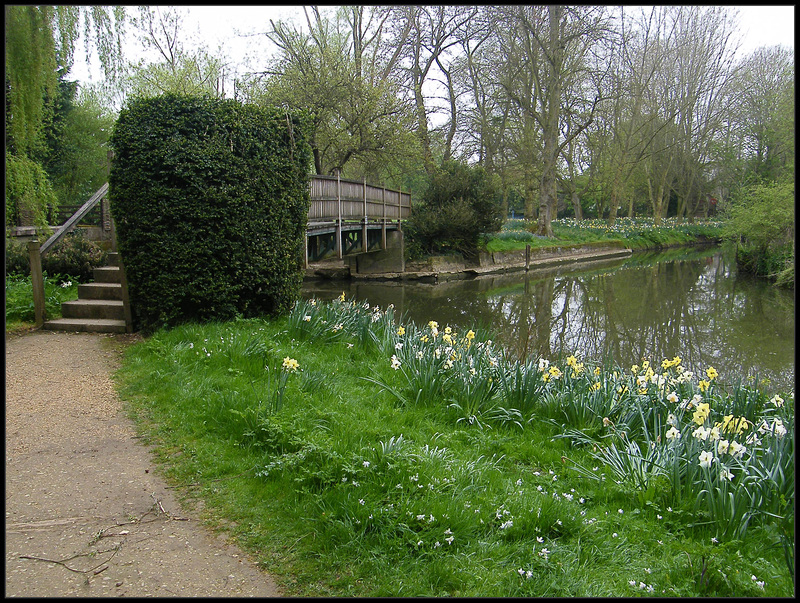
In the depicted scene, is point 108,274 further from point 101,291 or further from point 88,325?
point 88,325

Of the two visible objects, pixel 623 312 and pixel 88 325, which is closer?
pixel 88 325

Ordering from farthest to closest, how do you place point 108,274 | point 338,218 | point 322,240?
point 322,240 → point 338,218 → point 108,274

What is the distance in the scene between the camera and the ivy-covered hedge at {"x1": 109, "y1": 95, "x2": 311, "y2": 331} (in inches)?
302

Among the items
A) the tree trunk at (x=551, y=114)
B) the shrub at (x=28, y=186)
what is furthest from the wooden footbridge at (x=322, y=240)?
the tree trunk at (x=551, y=114)

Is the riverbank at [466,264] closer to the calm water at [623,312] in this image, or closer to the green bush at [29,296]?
the calm water at [623,312]

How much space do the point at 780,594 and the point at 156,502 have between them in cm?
324

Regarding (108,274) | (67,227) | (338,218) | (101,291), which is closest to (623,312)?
(338,218)

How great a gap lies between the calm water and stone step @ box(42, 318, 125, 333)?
16.3 ft

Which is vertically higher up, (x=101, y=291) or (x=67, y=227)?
(x=67, y=227)

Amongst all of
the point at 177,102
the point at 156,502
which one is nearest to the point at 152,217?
the point at 177,102

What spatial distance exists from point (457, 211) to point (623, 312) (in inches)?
386

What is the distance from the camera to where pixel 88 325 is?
8273 mm

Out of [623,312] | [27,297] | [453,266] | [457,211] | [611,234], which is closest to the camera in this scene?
[27,297]

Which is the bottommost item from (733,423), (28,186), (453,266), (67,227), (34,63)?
(453,266)
